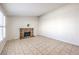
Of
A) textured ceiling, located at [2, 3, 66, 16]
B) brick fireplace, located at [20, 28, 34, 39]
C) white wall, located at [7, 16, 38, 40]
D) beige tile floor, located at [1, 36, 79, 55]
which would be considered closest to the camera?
beige tile floor, located at [1, 36, 79, 55]

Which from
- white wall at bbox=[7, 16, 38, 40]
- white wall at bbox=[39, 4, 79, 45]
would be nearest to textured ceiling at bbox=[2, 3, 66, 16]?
white wall at bbox=[39, 4, 79, 45]

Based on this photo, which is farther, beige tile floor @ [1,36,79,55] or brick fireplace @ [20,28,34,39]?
brick fireplace @ [20,28,34,39]

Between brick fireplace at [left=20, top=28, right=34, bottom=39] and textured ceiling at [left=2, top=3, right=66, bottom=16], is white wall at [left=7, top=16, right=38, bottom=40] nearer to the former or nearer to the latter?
brick fireplace at [left=20, top=28, right=34, bottom=39]

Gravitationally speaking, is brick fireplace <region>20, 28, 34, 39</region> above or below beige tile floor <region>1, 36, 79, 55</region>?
above

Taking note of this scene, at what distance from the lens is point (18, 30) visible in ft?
31.0

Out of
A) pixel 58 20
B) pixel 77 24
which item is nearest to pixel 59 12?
pixel 58 20

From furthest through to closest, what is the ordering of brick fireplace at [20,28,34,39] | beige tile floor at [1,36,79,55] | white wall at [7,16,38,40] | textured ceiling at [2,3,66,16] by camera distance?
1. brick fireplace at [20,28,34,39]
2. white wall at [7,16,38,40]
3. textured ceiling at [2,3,66,16]
4. beige tile floor at [1,36,79,55]

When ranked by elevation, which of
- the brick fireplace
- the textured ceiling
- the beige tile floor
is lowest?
the beige tile floor

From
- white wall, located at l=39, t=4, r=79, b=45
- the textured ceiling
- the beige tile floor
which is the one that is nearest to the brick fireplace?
white wall, located at l=39, t=4, r=79, b=45

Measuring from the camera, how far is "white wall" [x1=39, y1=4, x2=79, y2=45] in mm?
4949

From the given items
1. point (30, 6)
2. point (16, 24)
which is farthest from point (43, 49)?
point (16, 24)

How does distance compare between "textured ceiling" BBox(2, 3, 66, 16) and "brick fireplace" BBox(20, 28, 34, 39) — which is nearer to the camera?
"textured ceiling" BBox(2, 3, 66, 16)

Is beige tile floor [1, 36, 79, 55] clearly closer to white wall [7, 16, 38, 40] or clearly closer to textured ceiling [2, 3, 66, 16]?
textured ceiling [2, 3, 66, 16]
